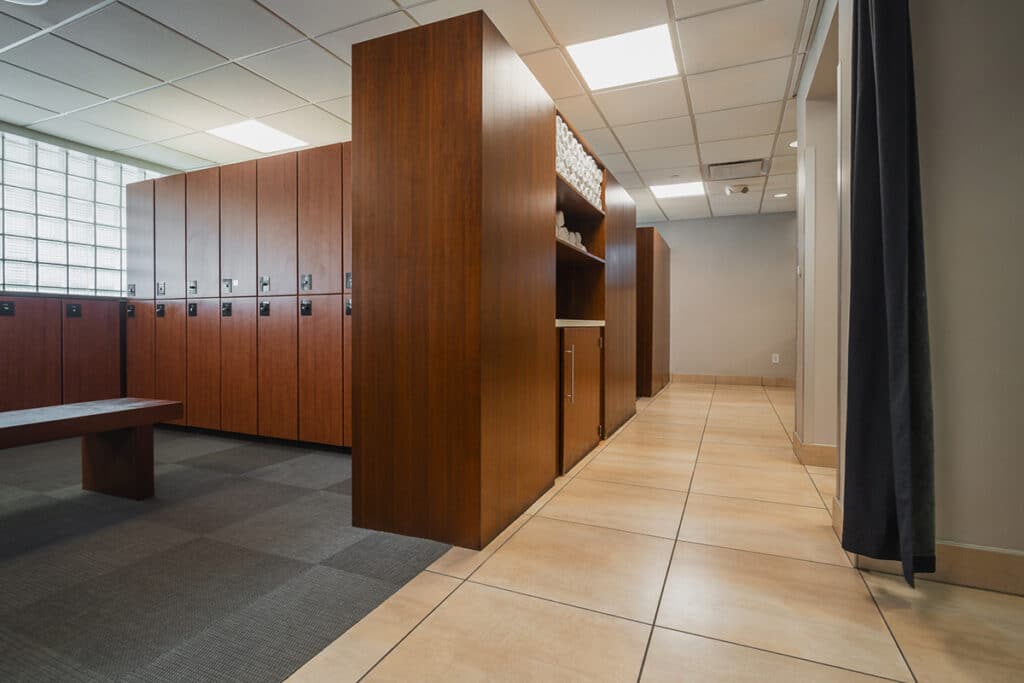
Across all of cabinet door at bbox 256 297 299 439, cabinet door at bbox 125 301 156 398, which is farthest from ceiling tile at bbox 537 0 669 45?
cabinet door at bbox 125 301 156 398

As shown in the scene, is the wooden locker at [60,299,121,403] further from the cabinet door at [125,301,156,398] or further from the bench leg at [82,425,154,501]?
the bench leg at [82,425,154,501]

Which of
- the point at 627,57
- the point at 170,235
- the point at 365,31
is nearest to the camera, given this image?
the point at 365,31

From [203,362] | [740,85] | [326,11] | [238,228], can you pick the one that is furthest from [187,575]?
[740,85]

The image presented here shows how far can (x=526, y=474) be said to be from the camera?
245 cm

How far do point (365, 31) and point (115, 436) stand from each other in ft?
10.0

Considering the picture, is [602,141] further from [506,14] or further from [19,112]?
[19,112]

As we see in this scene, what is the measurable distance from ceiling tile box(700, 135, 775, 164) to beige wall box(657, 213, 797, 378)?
311 cm

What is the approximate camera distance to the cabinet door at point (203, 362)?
4301 millimetres

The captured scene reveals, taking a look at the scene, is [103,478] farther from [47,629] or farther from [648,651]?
[648,651]

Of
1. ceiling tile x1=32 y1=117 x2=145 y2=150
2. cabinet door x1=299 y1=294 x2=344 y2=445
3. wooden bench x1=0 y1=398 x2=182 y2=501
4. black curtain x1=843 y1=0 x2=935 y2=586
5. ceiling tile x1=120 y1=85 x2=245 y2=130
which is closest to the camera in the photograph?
black curtain x1=843 y1=0 x2=935 y2=586

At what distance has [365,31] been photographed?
11.3 ft

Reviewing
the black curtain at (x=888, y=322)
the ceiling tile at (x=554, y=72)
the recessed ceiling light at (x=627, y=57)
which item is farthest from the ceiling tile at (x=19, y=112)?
the black curtain at (x=888, y=322)

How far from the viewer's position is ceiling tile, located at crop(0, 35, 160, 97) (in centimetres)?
366

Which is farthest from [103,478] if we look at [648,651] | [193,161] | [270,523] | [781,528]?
[193,161]
